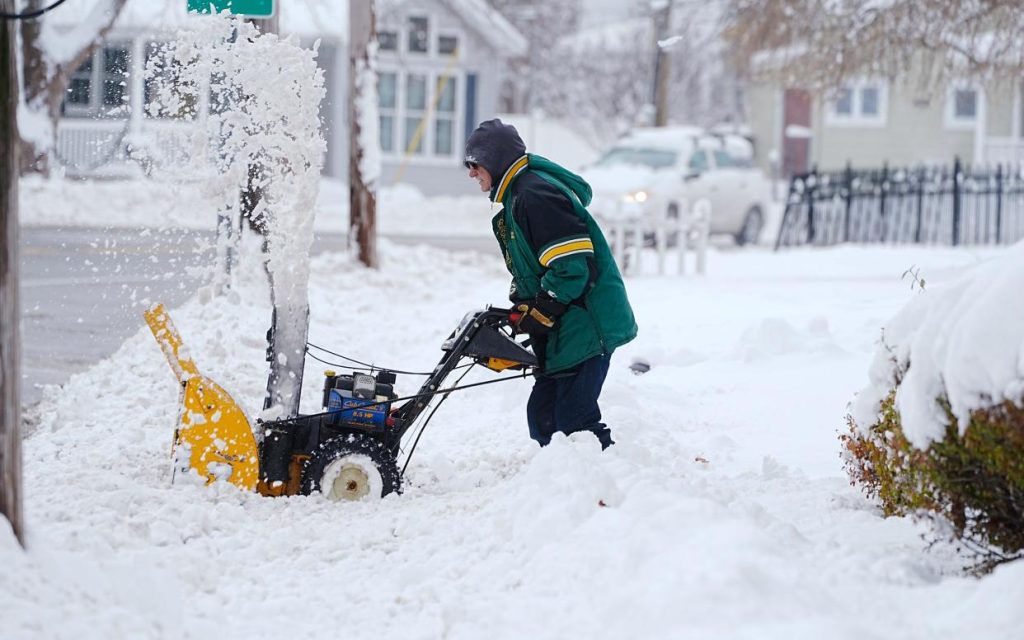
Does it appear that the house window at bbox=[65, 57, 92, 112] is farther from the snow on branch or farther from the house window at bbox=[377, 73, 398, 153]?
the snow on branch

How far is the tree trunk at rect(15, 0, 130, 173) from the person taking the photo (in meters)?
21.6

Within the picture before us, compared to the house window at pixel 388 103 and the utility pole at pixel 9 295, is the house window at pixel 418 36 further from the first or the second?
the utility pole at pixel 9 295

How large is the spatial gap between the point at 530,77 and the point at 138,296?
35.7 metres

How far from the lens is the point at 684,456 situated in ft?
22.3

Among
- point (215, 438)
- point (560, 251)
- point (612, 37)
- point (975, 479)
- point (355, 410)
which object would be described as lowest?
point (215, 438)

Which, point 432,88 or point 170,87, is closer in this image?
point 170,87

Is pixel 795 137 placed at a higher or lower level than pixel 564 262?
higher

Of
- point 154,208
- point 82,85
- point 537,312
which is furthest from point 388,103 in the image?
point 537,312

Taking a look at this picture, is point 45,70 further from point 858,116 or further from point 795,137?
point 795,137

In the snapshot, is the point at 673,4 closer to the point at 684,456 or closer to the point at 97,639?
the point at 684,456

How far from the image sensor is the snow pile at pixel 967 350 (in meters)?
4.04

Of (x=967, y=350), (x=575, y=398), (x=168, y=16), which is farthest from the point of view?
(x=168, y=16)

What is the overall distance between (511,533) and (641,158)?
16.5 metres

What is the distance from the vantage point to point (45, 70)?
2208cm
